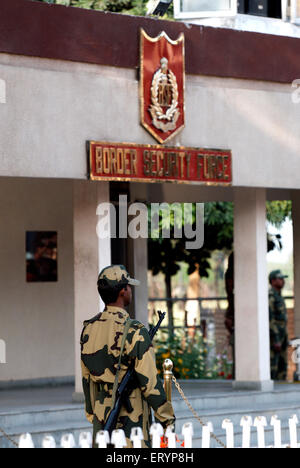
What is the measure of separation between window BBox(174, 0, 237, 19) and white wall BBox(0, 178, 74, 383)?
9.28ft

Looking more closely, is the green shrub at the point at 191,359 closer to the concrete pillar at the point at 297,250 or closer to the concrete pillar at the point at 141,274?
the concrete pillar at the point at 141,274

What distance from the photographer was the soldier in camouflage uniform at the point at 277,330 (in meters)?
16.2

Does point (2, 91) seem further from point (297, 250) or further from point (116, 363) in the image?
point (297, 250)

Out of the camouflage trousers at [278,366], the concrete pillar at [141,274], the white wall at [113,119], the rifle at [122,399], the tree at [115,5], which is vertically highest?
the tree at [115,5]

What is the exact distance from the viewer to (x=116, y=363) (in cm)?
700

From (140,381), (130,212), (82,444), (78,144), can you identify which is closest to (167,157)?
(78,144)

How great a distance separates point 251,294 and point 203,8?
12.6 ft

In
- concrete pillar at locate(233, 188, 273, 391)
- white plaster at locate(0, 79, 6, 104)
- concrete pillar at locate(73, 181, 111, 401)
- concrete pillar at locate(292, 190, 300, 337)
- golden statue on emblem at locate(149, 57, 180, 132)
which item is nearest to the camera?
white plaster at locate(0, 79, 6, 104)

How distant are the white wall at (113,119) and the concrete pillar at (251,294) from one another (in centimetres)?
47

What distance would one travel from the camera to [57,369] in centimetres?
1518

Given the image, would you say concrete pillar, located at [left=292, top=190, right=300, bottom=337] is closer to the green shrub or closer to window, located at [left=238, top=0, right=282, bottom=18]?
the green shrub

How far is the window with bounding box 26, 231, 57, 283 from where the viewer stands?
594 inches

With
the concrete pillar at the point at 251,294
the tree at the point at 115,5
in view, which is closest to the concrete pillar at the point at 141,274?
the concrete pillar at the point at 251,294

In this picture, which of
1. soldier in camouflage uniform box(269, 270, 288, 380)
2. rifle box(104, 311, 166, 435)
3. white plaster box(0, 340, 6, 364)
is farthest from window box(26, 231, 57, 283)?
rifle box(104, 311, 166, 435)
